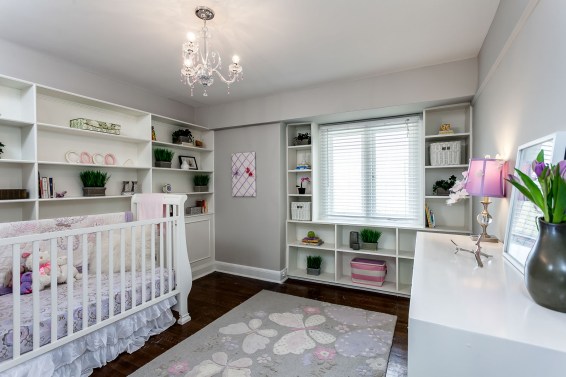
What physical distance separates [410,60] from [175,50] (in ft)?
6.97

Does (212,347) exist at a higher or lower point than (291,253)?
lower

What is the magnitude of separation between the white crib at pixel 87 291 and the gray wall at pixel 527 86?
2430mm

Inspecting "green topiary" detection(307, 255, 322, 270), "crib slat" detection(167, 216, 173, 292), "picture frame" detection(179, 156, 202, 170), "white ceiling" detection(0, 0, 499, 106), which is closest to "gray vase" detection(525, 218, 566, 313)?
"white ceiling" detection(0, 0, 499, 106)

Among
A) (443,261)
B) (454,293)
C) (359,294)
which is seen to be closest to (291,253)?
(359,294)

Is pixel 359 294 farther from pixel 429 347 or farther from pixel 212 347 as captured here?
pixel 429 347

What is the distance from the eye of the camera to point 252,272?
144 inches

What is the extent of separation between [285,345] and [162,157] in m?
2.52

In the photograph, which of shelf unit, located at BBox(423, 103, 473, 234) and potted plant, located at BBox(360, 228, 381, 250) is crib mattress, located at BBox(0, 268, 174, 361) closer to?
potted plant, located at BBox(360, 228, 381, 250)

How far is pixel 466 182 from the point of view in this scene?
169 centimetres

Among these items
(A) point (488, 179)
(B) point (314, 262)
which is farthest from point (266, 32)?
(B) point (314, 262)

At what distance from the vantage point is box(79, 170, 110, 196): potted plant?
8.80 feet

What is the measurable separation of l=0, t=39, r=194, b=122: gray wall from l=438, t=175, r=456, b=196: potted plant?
3.41 m

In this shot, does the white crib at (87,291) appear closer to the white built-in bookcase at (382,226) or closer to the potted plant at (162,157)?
the potted plant at (162,157)

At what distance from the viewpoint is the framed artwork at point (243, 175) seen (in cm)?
367
